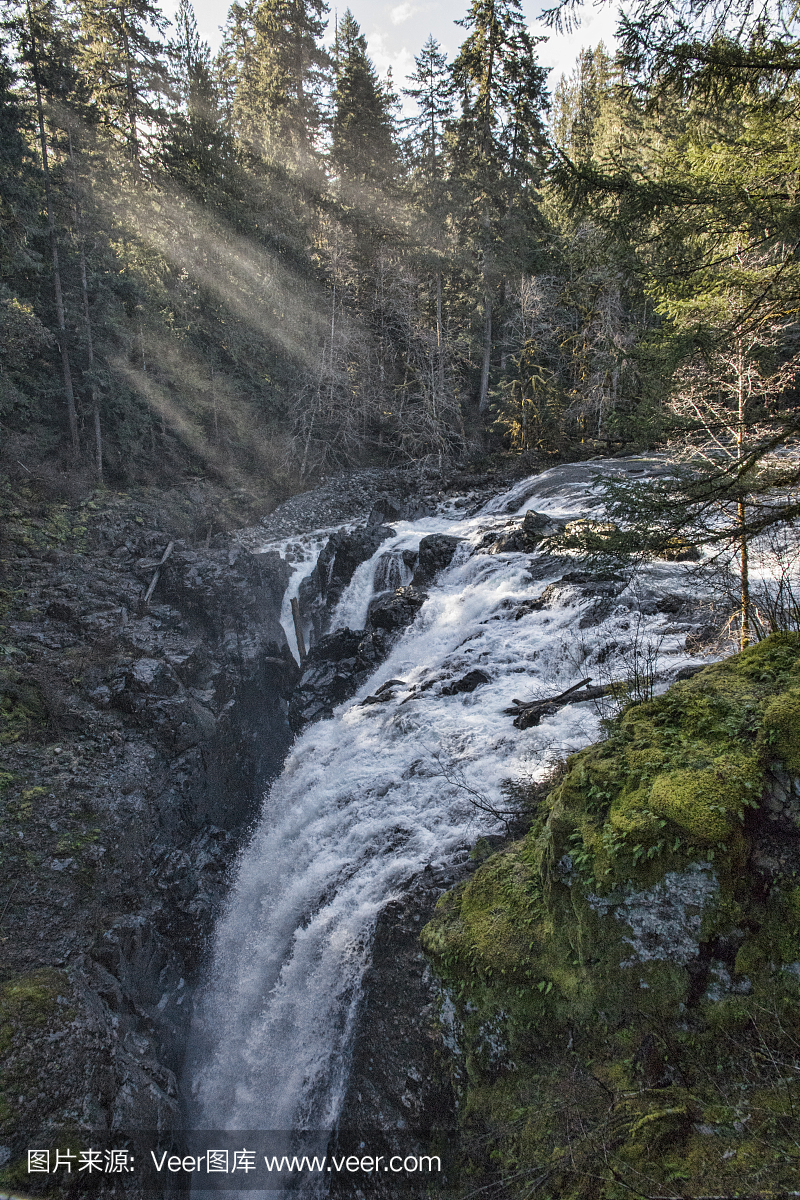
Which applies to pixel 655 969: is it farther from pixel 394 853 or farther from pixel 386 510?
pixel 386 510

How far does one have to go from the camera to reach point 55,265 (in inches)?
678

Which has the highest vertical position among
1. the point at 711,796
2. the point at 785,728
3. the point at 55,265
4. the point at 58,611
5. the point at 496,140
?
the point at 496,140

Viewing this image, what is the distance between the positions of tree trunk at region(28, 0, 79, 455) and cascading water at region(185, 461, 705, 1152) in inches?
558

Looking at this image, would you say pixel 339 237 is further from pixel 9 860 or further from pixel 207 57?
pixel 9 860

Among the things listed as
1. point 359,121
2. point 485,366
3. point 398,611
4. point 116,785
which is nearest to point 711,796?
point 116,785

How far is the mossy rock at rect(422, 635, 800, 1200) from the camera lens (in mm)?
2844

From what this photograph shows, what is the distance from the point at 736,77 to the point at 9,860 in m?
12.6

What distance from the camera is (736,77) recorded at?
519cm

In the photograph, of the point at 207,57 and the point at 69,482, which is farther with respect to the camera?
the point at 207,57

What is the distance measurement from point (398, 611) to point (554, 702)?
6646 mm

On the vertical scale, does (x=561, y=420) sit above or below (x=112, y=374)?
below

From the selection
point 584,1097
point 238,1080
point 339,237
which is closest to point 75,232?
point 339,237

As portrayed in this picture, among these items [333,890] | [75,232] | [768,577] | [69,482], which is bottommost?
[333,890]

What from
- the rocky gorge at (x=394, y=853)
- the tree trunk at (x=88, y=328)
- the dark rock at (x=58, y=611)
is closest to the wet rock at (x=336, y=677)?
the rocky gorge at (x=394, y=853)
